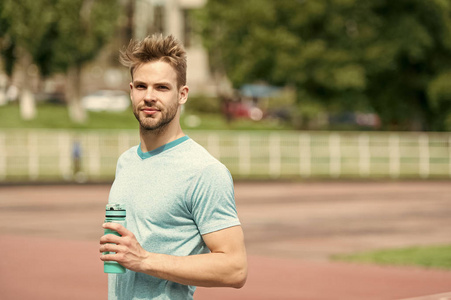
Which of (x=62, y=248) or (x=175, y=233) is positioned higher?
(x=175, y=233)

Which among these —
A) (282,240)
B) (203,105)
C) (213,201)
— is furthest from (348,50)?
(213,201)

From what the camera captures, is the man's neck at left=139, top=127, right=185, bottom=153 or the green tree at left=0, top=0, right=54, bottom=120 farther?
the green tree at left=0, top=0, right=54, bottom=120

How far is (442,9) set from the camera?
48125 mm

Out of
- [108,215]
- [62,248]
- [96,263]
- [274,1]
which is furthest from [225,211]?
[274,1]

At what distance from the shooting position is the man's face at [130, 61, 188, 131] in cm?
328

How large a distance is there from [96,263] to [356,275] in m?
3.81

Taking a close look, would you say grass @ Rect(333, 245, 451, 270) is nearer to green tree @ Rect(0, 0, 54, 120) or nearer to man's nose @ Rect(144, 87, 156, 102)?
man's nose @ Rect(144, 87, 156, 102)

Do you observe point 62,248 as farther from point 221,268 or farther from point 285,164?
point 285,164

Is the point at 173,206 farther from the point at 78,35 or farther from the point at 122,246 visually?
the point at 78,35

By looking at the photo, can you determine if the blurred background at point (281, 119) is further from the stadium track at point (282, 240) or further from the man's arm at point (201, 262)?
the man's arm at point (201, 262)

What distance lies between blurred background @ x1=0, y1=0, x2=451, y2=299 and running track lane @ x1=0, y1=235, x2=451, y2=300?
20.1 ft

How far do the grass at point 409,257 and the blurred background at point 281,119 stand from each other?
15.9 ft

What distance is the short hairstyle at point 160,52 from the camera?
328 cm

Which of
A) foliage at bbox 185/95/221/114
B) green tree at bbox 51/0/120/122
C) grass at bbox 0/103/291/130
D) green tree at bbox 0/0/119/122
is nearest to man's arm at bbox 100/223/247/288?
green tree at bbox 0/0/119/122
